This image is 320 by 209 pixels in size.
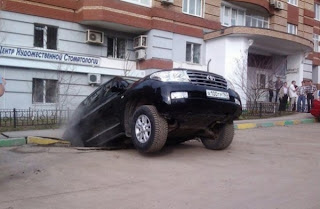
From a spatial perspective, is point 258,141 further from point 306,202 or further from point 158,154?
point 306,202

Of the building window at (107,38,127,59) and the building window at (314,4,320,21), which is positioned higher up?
the building window at (314,4,320,21)

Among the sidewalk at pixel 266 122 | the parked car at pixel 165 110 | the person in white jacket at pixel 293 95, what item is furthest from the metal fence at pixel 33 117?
the person in white jacket at pixel 293 95

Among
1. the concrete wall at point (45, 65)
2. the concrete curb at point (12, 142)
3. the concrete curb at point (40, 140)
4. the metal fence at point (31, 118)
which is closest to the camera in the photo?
the concrete curb at point (12, 142)

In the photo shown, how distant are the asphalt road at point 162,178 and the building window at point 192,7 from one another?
1333 cm

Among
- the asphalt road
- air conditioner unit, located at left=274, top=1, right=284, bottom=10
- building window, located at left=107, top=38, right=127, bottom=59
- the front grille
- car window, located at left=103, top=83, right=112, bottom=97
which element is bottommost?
the asphalt road

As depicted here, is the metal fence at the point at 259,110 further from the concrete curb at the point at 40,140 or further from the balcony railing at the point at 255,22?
the concrete curb at the point at 40,140

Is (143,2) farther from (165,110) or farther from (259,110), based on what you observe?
(165,110)

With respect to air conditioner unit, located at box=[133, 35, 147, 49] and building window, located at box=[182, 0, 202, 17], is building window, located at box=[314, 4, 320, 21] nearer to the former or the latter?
building window, located at box=[182, 0, 202, 17]

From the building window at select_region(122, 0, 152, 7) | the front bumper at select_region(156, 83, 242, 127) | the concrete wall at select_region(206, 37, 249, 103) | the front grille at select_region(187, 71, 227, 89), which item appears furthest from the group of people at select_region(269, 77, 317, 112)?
the front bumper at select_region(156, 83, 242, 127)

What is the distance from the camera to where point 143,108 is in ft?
19.2

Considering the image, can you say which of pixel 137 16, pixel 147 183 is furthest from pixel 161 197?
pixel 137 16

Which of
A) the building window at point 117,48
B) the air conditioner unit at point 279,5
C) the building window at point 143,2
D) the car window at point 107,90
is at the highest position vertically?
the air conditioner unit at point 279,5

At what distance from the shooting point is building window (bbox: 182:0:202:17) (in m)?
19.2

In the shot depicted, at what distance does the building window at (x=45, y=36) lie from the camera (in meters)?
15.7
